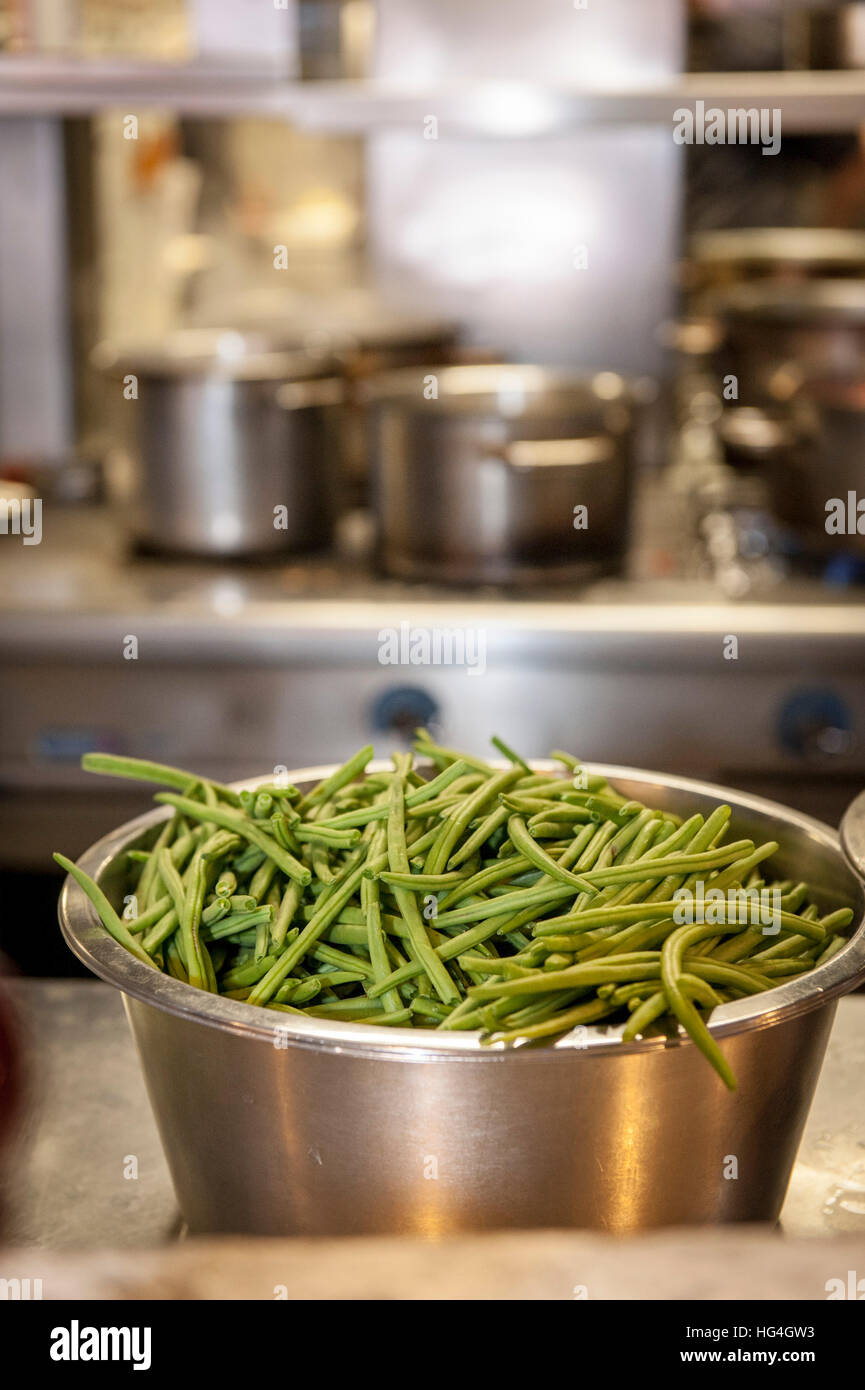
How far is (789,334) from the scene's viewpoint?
2.67 meters

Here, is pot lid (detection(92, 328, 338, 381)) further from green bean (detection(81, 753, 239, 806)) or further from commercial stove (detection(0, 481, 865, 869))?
green bean (detection(81, 753, 239, 806))

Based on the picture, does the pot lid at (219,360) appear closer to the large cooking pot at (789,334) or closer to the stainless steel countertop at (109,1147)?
the large cooking pot at (789,334)

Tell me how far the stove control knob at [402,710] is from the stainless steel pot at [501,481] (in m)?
0.19

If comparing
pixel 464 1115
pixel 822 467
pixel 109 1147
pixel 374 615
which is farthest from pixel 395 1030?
pixel 822 467

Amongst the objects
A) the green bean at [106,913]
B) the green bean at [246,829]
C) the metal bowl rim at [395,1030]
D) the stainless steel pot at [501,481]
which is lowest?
the metal bowl rim at [395,1030]

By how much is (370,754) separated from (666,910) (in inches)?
11.9

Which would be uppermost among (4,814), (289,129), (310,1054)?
(289,129)

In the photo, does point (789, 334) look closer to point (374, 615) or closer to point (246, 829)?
point (374, 615)

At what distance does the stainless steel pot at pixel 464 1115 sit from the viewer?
76cm

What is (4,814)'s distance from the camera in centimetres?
236

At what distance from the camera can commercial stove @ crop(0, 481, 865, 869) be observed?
2.24 m

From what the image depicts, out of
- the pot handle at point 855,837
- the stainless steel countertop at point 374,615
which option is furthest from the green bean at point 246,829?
the stainless steel countertop at point 374,615
